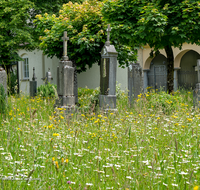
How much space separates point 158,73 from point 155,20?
12.7 meters

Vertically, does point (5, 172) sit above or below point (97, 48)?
below

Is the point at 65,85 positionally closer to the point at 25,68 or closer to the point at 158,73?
the point at 158,73

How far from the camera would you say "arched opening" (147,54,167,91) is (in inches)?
800

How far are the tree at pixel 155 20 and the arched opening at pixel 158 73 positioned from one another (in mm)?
10677

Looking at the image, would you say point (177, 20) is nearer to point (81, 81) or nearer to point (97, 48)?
point (97, 48)

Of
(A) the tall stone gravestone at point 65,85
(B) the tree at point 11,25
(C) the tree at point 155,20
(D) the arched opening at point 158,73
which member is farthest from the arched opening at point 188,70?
(A) the tall stone gravestone at point 65,85

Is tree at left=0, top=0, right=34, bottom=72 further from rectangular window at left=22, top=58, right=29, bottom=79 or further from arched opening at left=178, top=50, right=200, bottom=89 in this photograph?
arched opening at left=178, top=50, right=200, bottom=89

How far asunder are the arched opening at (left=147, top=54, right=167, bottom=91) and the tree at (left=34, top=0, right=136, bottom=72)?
8.57m

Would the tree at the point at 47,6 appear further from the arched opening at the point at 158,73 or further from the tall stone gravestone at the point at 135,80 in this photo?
the tall stone gravestone at the point at 135,80

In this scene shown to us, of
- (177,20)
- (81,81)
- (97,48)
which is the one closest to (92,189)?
(177,20)

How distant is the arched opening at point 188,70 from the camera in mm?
19328

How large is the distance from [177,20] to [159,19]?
830 mm

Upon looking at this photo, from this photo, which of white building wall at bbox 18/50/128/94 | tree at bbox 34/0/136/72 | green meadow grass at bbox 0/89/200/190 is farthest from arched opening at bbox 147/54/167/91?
green meadow grass at bbox 0/89/200/190

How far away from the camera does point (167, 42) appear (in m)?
9.67
